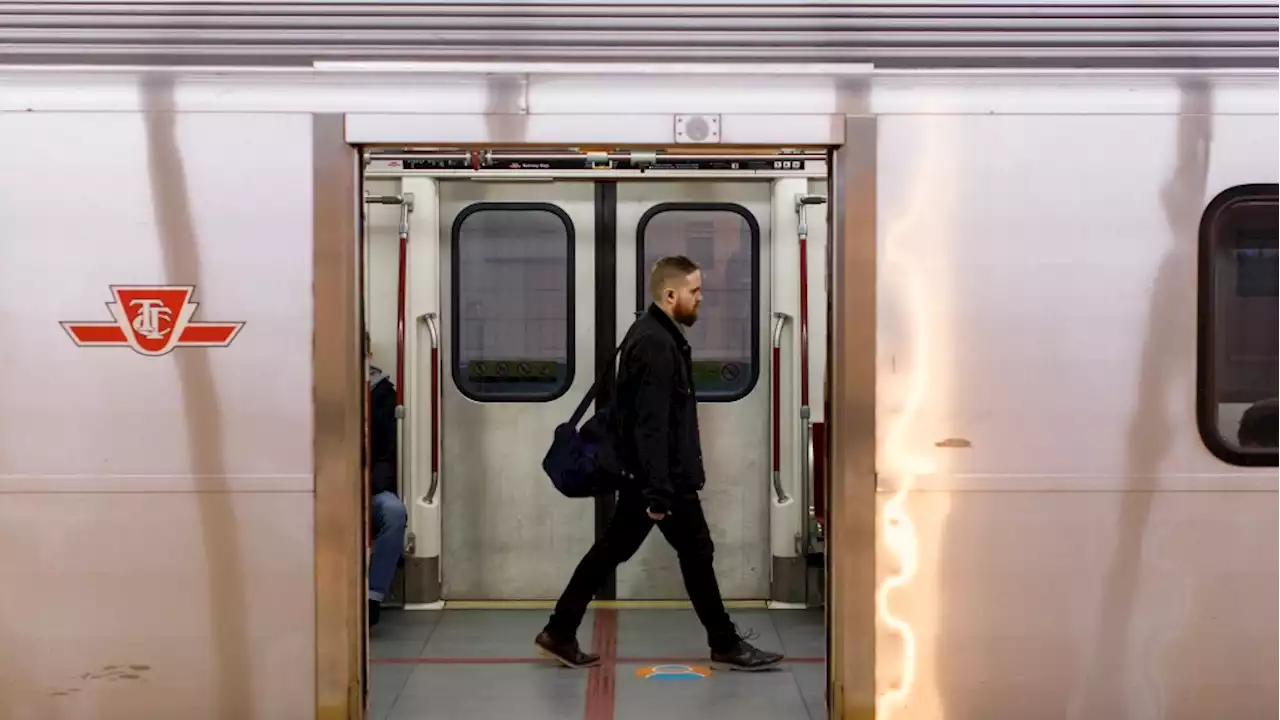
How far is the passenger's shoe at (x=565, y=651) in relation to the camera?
13.6 feet

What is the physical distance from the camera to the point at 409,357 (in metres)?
4.95

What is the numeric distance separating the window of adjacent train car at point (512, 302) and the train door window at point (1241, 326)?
2.89 meters

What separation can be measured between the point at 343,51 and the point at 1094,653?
2831 millimetres

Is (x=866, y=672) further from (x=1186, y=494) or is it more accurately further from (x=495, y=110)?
(x=495, y=110)

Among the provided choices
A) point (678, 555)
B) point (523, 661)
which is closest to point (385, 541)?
point (523, 661)

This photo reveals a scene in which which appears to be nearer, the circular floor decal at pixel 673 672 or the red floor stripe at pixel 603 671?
the red floor stripe at pixel 603 671

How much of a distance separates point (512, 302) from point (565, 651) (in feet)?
5.74

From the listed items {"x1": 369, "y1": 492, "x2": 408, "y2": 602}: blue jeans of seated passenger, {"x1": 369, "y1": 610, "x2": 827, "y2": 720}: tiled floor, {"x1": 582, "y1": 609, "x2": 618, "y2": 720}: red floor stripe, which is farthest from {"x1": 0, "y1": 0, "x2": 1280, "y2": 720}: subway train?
{"x1": 369, "y1": 492, "x2": 408, "y2": 602}: blue jeans of seated passenger

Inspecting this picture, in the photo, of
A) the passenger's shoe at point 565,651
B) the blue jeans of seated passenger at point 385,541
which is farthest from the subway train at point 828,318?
the blue jeans of seated passenger at point 385,541

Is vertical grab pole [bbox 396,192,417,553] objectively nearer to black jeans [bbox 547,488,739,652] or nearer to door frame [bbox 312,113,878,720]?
black jeans [bbox 547,488,739,652]

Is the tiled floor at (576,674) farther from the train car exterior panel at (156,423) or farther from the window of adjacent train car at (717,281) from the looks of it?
the window of adjacent train car at (717,281)

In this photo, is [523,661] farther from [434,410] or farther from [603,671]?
[434,410]

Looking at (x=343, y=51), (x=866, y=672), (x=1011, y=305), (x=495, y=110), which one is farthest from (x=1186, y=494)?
(x=343, y=51)

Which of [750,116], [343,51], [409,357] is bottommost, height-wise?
[409,357]
